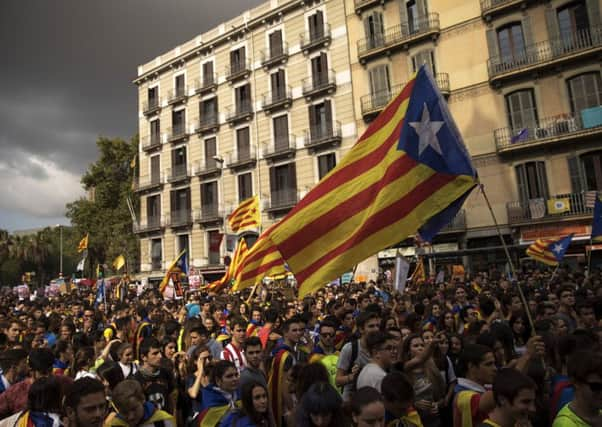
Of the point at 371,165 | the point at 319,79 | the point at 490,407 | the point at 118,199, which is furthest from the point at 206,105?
the point at 490,407

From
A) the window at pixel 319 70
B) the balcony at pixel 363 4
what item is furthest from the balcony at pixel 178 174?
the balcony at pixel 363 4

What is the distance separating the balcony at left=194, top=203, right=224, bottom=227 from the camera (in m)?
30.4

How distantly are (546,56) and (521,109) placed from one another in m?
2.43

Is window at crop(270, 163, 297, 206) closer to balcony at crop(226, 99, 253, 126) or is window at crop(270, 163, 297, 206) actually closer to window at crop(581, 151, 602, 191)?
balcony at crop(226, 99, 253, 126)

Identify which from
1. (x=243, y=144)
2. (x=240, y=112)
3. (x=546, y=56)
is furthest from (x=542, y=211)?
(x=240, y=112)

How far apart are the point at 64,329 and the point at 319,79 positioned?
22189 millimetres

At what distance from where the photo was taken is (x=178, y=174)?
33.8 meters

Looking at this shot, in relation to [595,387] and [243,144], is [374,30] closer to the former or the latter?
[243,144]

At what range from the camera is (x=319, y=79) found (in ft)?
88.2

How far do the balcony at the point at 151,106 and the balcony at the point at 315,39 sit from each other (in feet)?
45.8

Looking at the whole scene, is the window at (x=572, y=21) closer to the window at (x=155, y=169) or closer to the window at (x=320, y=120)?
the window at (x=320, y=120)

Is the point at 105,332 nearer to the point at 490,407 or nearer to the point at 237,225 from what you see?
the point at 490,407

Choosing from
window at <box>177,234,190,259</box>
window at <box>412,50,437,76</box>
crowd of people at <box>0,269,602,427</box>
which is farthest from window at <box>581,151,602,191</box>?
window at <box>177,234,190,259</box>

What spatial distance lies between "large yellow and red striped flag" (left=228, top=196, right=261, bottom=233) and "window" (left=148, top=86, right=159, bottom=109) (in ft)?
78.2
